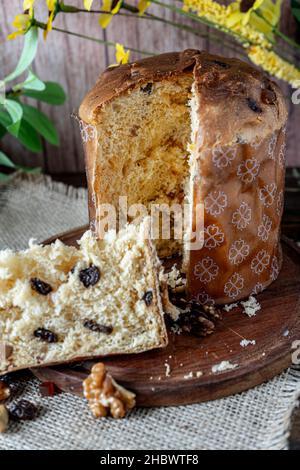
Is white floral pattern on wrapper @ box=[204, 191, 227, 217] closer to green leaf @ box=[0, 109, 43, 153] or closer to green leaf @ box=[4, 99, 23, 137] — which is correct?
green leaf @ box=[4, 99, 23, 137]

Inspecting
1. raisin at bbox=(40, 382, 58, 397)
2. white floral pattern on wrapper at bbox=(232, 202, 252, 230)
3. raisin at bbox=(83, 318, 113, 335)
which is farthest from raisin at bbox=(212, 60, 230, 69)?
raisin at bbox=(40, 382, 58, 397)

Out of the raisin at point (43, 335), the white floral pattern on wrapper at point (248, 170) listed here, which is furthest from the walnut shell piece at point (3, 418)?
the white floral pattern on wrapper at point (248, 170)

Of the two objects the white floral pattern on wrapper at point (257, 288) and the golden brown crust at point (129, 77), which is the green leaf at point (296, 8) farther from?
the white floral pattern on wrapper at point (257, 288)

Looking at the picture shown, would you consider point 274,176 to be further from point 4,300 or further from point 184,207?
point 4,300

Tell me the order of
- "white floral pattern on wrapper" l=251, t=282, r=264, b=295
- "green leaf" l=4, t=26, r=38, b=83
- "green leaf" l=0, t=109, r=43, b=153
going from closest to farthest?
"white floral pattern on wrapper" l=251, t=282, r=264, b=295
"green leaf" l=4, t=26, r=38, b=83
"green leaf" l=0, t=109, r=43, b=153
